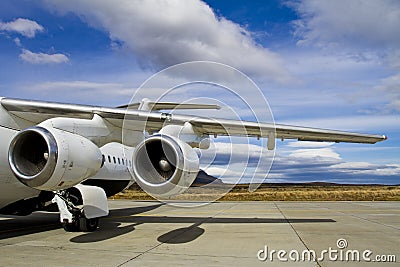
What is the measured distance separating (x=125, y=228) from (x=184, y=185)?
12.7 ft

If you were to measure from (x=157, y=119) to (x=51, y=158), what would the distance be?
2.90 meters

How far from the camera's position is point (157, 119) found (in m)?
9.57

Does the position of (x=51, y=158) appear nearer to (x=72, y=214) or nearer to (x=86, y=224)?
(x=72, y=214)

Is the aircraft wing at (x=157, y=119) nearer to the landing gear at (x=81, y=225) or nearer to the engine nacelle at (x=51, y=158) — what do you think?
the engine nacelle at (x=51, y=158)

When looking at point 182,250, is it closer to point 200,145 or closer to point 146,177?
point 146,177

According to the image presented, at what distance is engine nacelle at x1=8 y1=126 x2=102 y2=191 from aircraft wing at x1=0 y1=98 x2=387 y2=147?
4.65 ft

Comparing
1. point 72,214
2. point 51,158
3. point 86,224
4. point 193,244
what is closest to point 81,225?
point 86,224

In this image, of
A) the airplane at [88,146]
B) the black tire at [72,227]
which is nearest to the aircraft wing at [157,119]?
the airplane at [88,146]

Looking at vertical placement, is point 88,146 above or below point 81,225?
above

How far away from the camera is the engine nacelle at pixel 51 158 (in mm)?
7414

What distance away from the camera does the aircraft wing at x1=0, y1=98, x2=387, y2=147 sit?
9.42 metres

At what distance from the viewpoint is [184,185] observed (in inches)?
334

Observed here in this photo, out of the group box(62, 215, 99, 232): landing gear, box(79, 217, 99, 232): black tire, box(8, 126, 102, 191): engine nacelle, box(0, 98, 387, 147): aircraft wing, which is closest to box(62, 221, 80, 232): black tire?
box(62, 215, 99, 232): landing gear

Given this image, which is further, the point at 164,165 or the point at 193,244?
the point at 164,165
